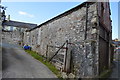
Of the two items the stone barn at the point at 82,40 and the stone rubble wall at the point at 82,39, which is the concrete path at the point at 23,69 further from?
the stone rubble wall at the point at 82,39

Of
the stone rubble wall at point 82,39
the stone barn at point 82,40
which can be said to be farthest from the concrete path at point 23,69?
the stone rubble wall at point 82,39

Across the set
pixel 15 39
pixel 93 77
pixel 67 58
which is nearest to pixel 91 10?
pixel 67 58

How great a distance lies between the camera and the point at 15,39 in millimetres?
22672

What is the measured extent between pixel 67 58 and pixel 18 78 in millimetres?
2916

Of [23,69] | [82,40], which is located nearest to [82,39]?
[82,40]

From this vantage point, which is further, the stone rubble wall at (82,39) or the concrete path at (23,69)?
the concrete path at (23,69)

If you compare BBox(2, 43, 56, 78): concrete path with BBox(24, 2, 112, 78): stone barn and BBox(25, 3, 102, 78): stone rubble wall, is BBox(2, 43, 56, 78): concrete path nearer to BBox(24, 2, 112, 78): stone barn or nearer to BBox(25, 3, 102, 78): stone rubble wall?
BBox(24, 2, 112, 78): stone barn

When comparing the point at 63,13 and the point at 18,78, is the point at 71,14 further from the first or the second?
the point at 18,78

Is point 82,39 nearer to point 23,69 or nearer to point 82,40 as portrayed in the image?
point 82,40

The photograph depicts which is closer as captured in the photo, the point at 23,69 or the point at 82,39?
the point at 82,39

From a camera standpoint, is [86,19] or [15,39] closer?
[86,19]

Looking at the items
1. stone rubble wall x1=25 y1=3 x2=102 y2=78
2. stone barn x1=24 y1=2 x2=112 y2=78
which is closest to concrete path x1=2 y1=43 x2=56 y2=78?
stone barn x1=24 y1=2 x2=112 y2=78

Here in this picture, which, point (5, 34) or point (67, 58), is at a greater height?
point (5, 34)

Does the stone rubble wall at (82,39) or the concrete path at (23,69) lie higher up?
the stone rubble wall at (82,39)
